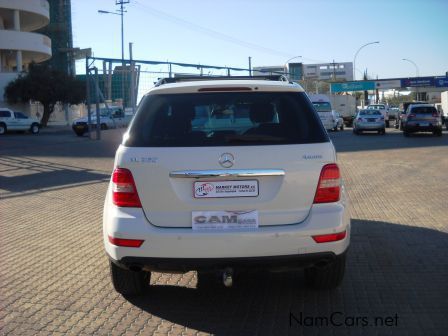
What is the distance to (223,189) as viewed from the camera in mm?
3910

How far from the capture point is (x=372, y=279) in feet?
16.6

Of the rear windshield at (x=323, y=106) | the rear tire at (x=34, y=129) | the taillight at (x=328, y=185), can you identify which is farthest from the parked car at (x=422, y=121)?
the rear tire at (x=34, y=129)

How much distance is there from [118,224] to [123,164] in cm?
44

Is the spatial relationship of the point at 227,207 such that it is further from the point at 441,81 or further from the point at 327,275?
the point at 441,81

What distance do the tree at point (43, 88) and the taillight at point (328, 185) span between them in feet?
153

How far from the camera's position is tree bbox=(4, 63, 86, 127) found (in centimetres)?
4728

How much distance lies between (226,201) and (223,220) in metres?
0.14

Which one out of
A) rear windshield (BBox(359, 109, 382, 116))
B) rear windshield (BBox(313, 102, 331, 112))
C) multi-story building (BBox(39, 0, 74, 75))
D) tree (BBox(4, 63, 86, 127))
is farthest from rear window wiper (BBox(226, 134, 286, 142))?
multi-story building (BBox(39, 0, 74, 75))

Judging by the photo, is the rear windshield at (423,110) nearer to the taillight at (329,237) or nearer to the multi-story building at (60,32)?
the taillight at (329,237)

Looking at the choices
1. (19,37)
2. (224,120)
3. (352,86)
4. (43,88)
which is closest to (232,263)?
(224,120)

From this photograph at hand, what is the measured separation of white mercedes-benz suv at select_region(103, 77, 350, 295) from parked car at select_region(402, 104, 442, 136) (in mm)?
24994

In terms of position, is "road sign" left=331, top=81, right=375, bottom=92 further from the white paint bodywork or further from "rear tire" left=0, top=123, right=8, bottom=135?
the white paint bodywork

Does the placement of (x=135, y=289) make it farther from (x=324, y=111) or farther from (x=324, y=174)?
(x=324, y=111)

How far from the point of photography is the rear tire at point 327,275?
14.9 ft
